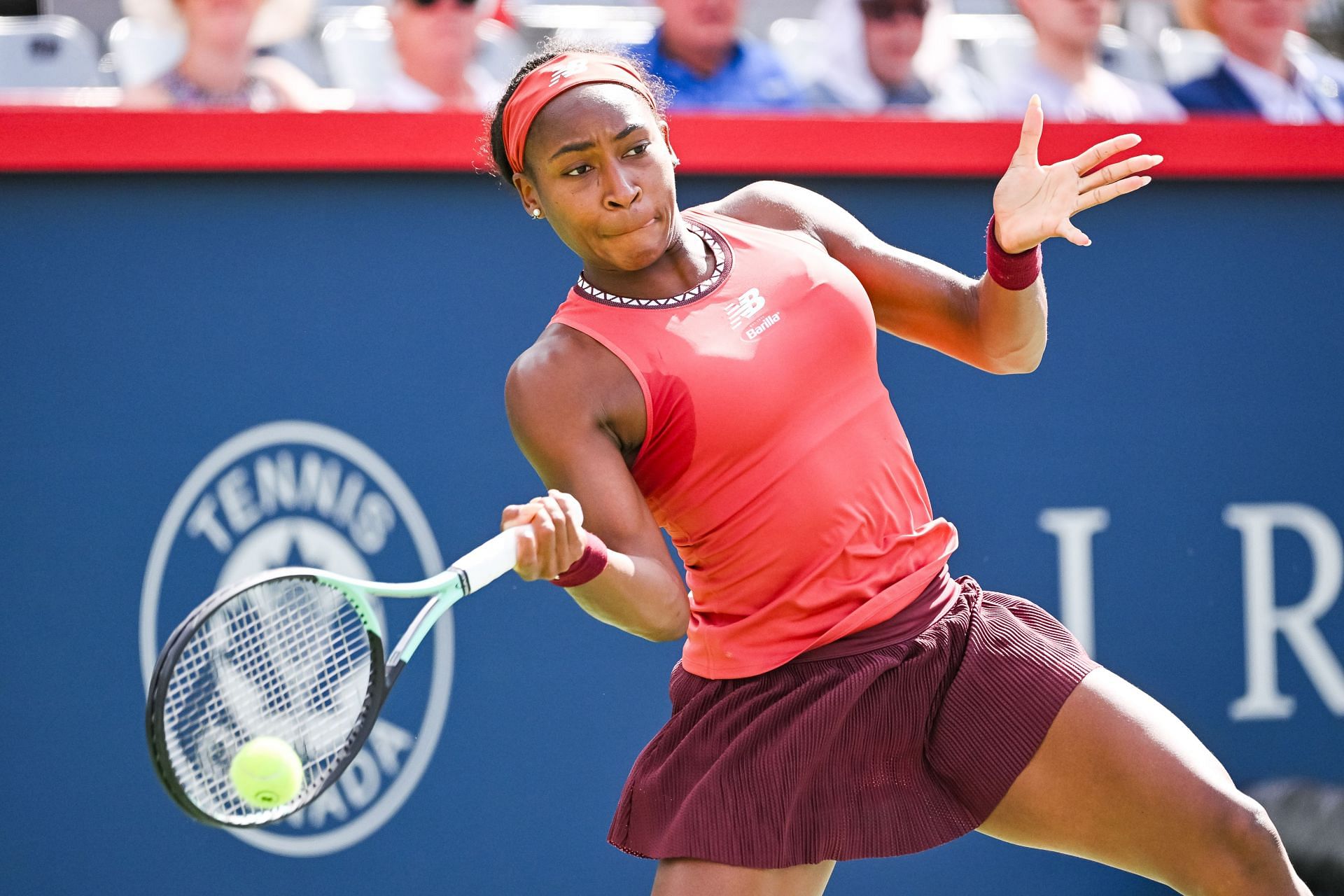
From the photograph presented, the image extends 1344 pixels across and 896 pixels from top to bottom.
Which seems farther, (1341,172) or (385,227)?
(1341,172)

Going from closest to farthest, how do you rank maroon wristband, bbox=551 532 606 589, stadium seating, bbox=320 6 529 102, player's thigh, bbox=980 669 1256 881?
maroon wristband, bbox=551 532 606 589, player's thigh, bbox=980 669 1256 881, stadium seating, bbox=320 6 529 102

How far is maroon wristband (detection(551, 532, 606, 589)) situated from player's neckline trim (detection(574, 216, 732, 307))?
424 millimetres

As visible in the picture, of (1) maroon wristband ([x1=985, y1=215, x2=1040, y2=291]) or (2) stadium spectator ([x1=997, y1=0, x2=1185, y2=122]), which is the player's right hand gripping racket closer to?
(1) maroon wristband ([x1=985, y1=215, x2=1040, y2=291])

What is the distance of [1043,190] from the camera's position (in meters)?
2.29

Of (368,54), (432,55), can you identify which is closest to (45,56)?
(368,54)

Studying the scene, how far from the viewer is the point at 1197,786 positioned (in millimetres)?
2148

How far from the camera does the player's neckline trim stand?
2303 mm

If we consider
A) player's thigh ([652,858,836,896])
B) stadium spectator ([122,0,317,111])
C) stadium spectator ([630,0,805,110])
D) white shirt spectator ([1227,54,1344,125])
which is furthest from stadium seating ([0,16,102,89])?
white shirt spectator ([1227,54,1344,125])

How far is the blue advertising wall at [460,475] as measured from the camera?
332cm

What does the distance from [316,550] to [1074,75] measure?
254 centimetres

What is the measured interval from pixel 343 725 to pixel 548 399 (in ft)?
1.83

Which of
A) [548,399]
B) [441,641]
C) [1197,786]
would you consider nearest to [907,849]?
[1197,786]

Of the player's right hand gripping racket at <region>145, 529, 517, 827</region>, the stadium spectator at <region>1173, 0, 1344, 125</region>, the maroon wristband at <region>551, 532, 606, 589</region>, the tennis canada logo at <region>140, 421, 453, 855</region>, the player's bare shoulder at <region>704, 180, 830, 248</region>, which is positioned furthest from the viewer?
the stadium spectator at <region>1173, 0, 1344, 125</region>

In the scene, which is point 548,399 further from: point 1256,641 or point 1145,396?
point 1256,641
